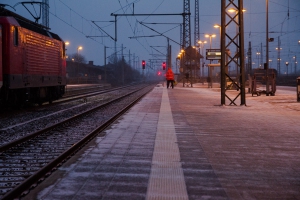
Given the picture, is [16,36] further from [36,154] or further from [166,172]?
[166,172]

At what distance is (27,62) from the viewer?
69.0 feet

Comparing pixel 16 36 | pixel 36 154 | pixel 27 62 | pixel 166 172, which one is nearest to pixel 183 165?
pixel 166 172

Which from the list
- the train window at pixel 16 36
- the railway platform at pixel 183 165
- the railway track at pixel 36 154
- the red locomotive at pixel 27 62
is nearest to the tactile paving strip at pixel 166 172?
the railway platform at pixel 183 165

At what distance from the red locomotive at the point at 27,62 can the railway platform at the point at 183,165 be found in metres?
6.97

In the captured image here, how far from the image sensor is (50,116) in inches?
724

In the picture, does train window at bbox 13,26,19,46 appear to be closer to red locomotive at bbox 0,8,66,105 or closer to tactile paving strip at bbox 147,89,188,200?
red locomotive at bbox 0,8,66,105

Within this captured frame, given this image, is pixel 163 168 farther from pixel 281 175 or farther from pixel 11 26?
pixel 11 26

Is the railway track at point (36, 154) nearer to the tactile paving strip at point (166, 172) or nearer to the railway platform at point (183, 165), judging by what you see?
the railway platform at point (183, 165)

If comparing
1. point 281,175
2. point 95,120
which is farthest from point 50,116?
point 281,175

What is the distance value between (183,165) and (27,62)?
14565 millimetres

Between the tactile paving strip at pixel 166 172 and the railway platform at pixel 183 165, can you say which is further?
the railway platform at pixel 183 165

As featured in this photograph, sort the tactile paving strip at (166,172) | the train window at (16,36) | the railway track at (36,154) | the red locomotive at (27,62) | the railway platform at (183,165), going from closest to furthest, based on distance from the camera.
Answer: the tactile paving strip at (166,172)
the railway platform at (183,165)
the railway track at (36,154)
the red locomotive at (27,62)
the train window at (16,36)

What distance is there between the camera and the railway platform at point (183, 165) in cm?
621

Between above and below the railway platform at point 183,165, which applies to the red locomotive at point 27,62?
above
